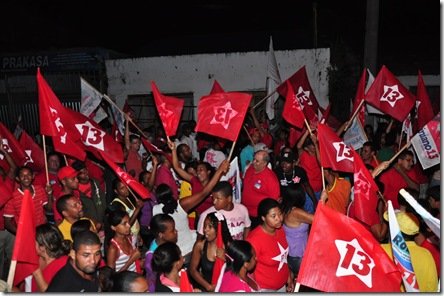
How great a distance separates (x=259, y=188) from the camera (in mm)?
6398

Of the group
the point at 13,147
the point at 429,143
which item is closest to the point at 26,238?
the point at 13,147

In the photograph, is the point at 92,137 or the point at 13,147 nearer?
the point at 92,137

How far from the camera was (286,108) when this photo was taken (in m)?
7.77

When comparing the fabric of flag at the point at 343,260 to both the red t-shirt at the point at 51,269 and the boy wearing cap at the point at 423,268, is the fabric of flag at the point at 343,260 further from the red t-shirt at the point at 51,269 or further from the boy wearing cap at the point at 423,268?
the red t-shirt at the point at 51,269

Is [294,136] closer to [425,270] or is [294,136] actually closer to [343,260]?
[425,270]

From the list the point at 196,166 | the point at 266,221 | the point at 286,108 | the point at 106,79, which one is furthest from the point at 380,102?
the point at 106,79

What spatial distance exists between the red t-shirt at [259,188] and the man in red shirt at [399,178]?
166 cm

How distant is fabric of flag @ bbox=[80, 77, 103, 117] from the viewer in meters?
8.63

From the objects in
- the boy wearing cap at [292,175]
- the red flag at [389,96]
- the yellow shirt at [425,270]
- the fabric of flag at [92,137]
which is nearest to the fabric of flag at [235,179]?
the boy wearing cap at [292,175]

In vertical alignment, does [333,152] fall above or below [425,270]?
above

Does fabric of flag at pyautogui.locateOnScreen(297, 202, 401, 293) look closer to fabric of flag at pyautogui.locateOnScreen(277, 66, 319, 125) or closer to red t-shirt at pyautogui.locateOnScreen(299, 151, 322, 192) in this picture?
red t-shirt at pyautogui.locateOnScreen(299, 151, 322, 192)

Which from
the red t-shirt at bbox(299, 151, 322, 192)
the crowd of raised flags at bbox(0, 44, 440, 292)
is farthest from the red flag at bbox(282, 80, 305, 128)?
the red t-shirt at bbox(299, 151, 322, 192)

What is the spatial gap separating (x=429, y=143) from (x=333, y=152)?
1.12 m

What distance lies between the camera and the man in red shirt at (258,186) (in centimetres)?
636
